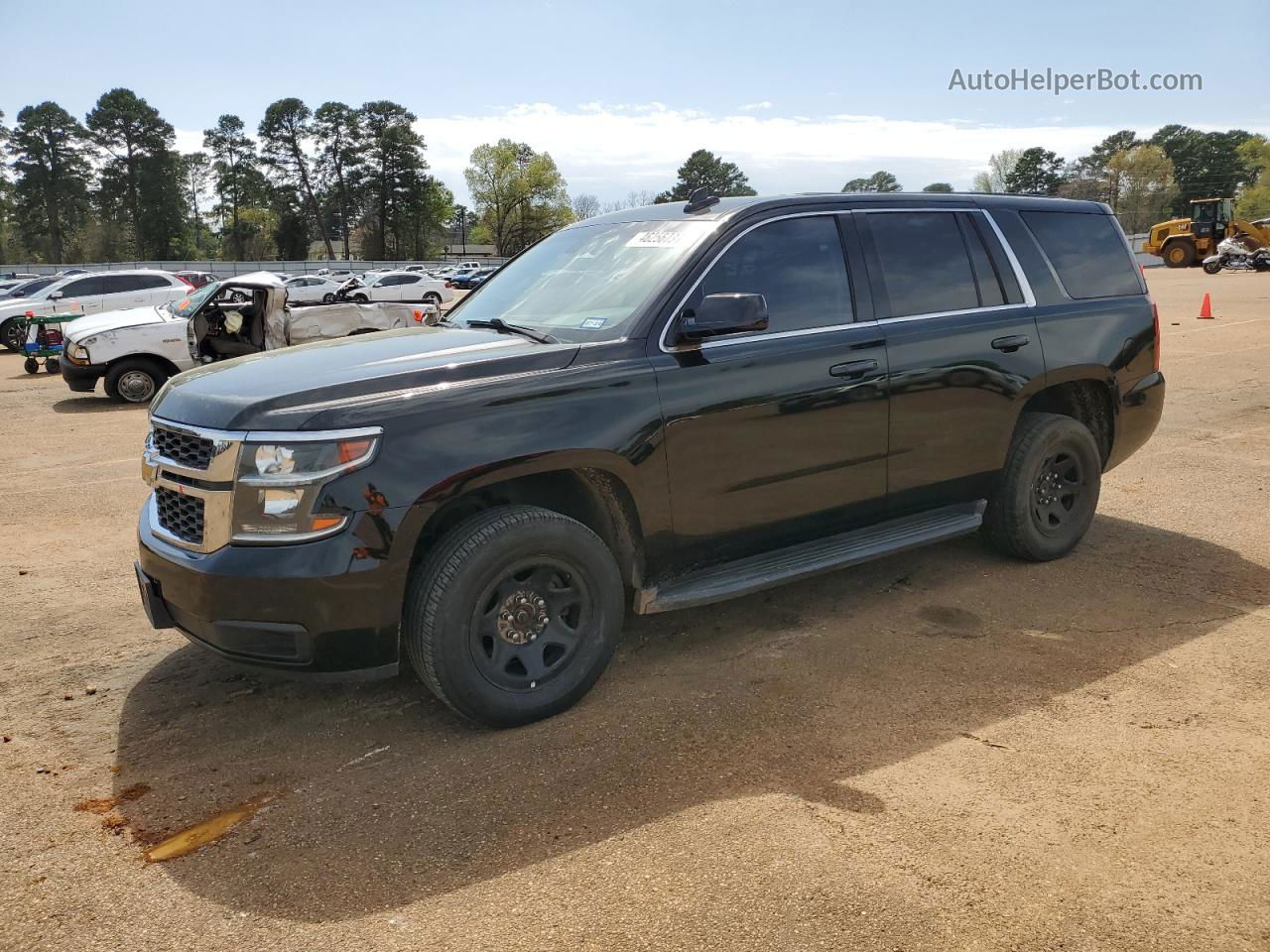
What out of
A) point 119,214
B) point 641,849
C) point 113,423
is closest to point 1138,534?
point 641,849

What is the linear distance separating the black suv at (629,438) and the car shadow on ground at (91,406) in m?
9.87

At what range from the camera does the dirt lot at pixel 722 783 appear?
267cm

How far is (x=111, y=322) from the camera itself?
13.8 meters

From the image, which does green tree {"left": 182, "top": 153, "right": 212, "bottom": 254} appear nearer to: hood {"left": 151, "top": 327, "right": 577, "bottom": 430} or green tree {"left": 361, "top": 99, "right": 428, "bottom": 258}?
green tree {"left": 361, "top": 99, "right": 428, "bottom": 258}

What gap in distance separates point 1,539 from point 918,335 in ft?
19.4

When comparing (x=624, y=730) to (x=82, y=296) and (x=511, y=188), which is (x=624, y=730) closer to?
(x=82, y=296)

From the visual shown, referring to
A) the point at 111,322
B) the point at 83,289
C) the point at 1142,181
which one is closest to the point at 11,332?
the point at 83,289

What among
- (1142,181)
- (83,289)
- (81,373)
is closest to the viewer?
(81,373)

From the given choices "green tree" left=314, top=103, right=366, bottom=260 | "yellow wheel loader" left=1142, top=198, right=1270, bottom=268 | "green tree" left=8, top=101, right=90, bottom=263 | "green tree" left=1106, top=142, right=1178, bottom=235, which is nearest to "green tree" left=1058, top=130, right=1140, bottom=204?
"green tree" left=1106, top=142, right=1178, bottom=235

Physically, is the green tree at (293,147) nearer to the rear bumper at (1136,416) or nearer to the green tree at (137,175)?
the green tree at (137,175)

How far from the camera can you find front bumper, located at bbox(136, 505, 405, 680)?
328 centimetres

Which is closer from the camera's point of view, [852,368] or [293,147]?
[852,368]

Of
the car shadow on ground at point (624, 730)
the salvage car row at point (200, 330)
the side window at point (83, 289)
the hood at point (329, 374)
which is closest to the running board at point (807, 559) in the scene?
the car shadow on ground at point (624, 730)

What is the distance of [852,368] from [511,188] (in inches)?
4180
